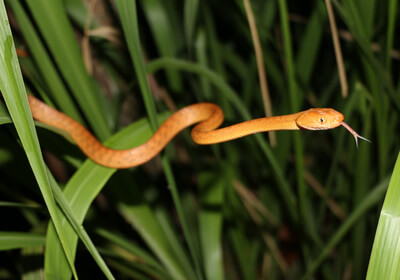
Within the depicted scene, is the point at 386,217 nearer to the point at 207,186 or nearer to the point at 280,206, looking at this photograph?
the point at 207,186

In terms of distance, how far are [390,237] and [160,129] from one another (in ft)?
3.12

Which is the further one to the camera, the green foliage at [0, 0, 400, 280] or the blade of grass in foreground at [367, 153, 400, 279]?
the green foliage at [0, 0, 400, 280]

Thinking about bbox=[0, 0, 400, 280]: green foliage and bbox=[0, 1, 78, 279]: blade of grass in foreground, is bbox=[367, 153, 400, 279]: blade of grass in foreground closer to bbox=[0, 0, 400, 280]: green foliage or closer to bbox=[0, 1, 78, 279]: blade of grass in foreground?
bbox=[0, 0, 400, 280]: green foliage

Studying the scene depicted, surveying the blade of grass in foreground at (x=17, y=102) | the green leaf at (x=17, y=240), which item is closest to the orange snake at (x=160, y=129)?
the green leaf at (x=17, y=240)

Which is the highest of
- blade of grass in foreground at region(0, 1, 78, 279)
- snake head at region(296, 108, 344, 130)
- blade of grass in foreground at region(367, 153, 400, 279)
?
blade of grass in foreground at region(0, 1, 78, 279)

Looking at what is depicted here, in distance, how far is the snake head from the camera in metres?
1.42

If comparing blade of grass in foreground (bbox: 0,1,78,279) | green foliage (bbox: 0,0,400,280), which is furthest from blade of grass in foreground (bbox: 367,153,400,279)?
blade of grass in foreground (bbox: 0,1,78,279)

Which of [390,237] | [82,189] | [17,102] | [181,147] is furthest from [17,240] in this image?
[181,147]

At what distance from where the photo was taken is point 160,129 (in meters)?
1.53

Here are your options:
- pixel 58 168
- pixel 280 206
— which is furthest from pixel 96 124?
pixel 280 206

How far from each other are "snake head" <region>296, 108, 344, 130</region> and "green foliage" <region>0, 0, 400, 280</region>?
246 millimetres

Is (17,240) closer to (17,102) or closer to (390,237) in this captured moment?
(17,102)

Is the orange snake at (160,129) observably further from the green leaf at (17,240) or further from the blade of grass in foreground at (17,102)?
the blade of grass in foreground at (17,102)

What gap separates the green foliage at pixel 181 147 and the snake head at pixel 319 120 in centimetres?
25
